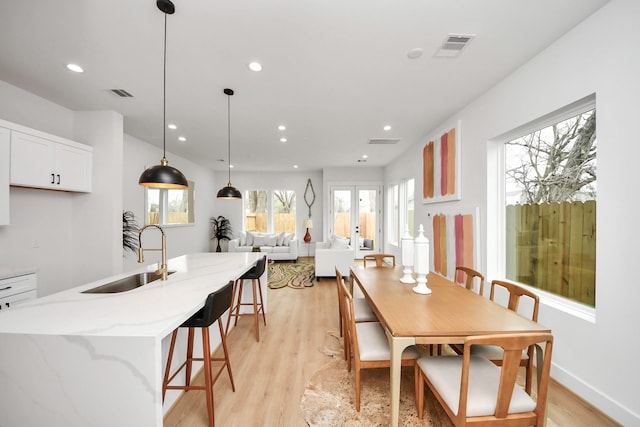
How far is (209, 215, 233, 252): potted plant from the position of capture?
26.9ft

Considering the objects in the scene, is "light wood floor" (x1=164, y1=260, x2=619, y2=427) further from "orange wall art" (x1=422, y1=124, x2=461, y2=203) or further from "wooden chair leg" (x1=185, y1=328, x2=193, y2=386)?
"orange wall art" (x1=422, y1=124, x2=461, y2=203)

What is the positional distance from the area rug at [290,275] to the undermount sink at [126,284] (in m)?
2.87

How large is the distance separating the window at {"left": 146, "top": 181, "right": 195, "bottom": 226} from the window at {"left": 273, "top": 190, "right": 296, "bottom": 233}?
99.5 inches

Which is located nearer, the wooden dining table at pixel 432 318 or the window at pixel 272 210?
the wooden dining table at pixel 432 318

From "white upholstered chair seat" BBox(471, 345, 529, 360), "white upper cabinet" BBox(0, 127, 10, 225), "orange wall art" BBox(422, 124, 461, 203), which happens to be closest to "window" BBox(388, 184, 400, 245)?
"orange wall art" BBox(422, 124, 461, 203)

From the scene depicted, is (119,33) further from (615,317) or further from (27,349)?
(615,317)

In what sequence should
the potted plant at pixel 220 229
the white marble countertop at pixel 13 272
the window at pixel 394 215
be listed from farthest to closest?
1. the potted plant at pixel 220 229
2. the window at pixel 394 215
3. the white marble countertop at pixel 13 272

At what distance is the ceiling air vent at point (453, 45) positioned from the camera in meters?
2.09

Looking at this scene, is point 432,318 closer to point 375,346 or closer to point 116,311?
point 375,346

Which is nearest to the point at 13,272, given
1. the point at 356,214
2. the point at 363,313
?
the point at 363,313

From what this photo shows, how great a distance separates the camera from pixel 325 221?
7.85 m

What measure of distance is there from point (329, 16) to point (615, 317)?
2820 mm

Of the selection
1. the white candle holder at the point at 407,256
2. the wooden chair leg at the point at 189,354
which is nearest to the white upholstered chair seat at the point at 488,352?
the white candle holder at the point at 407,256

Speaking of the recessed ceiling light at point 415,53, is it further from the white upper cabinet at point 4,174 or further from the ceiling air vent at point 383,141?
the white upper cabinet at point 4,174
